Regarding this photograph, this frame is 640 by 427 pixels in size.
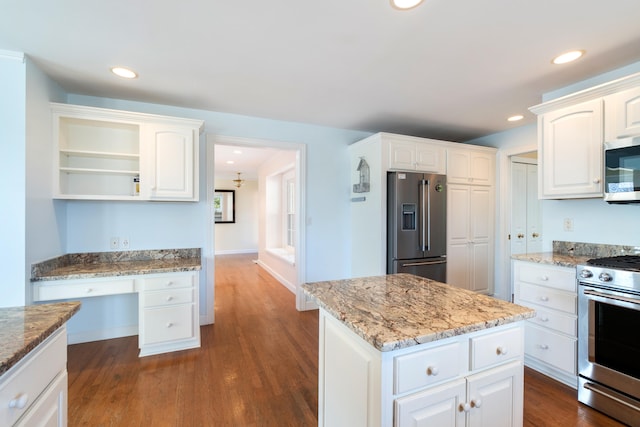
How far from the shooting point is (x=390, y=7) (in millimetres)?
1593

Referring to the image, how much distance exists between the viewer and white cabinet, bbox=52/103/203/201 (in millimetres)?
2684

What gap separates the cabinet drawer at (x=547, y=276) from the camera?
2125 mm

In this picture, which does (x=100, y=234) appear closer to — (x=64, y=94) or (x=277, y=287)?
(x=64, y=94)

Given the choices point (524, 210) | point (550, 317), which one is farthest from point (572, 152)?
point (524, 210)

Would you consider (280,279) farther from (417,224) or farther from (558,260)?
(558,260)

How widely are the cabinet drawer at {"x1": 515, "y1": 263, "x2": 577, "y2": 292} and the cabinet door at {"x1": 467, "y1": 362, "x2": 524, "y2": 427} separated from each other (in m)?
1.29

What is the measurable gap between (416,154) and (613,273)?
2.14m

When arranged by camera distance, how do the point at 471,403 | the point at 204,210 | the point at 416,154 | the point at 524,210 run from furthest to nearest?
the point at 524,210 → the point at 416,154 → the point at 204,210 → the point at 471,403

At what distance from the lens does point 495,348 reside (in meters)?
1.19

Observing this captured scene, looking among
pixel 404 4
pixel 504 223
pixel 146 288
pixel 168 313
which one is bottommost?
pixel 168 313

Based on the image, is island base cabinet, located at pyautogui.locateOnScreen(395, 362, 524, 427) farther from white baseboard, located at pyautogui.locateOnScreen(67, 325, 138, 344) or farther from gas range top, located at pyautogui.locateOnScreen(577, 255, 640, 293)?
white baseboard, located at pyautogui.locateOnScreen(67, 325, 138, 344)

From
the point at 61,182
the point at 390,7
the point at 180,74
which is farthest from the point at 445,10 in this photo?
the point at 61,182

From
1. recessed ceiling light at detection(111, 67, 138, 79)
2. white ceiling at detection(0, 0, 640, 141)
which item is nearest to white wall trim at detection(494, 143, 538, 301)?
white ceiling at detection(0, 0, 640, 141)

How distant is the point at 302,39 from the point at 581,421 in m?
3.03
